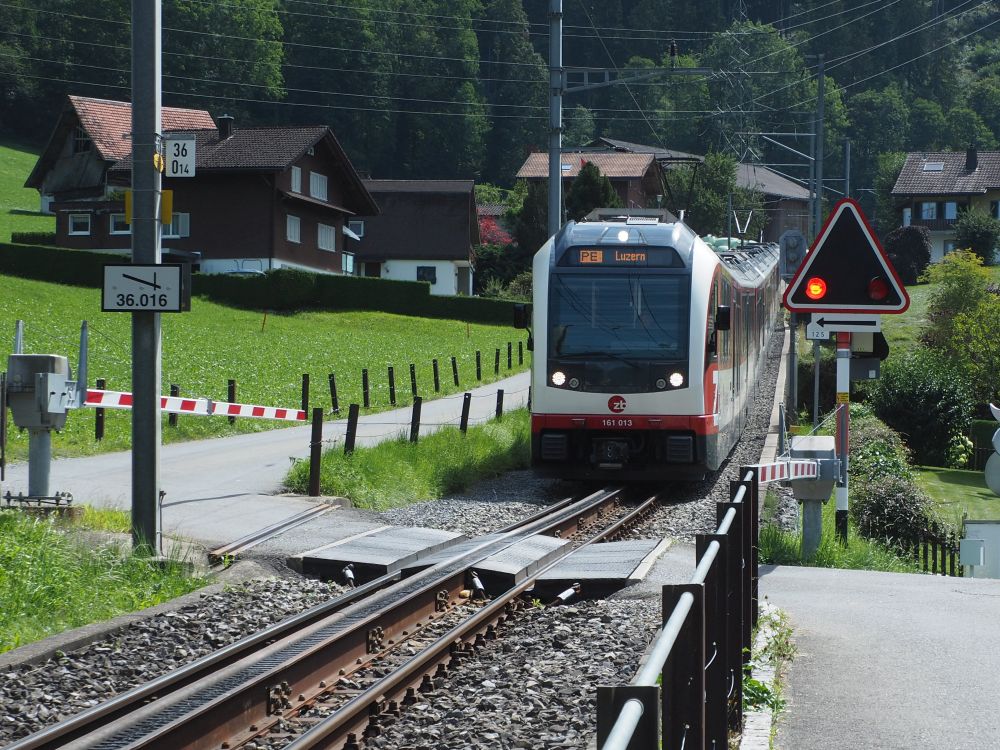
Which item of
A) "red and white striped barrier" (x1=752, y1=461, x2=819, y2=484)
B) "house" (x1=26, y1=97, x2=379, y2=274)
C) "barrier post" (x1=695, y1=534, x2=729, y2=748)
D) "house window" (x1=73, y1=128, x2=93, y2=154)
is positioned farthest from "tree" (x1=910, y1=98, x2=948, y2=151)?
"barrier post" (x1=695, y1=534, x2=729, y2=748)

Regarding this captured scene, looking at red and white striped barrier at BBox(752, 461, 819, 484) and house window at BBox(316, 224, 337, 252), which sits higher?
house window at BBox(316, 224, 337, 252)

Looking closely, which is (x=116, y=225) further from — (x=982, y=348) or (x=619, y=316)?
(x=619, y=316)

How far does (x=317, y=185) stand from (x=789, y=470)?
191 ft

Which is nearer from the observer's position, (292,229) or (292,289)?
(292,289)

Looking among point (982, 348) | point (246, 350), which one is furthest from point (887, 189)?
point (246, 350)

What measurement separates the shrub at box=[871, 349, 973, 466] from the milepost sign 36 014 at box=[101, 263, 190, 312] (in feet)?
101

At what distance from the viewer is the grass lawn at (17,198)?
79062 millimetres

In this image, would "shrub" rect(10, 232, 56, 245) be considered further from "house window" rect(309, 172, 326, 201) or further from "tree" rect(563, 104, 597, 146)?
"tree" rect(563, 104, 597, 146)

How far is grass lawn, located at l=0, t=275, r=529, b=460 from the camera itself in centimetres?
2459

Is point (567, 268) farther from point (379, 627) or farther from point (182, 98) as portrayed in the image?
point (182, 98)

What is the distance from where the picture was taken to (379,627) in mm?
8555

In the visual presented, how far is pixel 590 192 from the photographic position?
6969 cm

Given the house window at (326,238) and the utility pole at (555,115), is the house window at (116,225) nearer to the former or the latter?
the house window at (326,238)

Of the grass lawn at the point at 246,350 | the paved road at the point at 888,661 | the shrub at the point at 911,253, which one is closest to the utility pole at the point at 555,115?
the grass lawn at the point at 246,350
